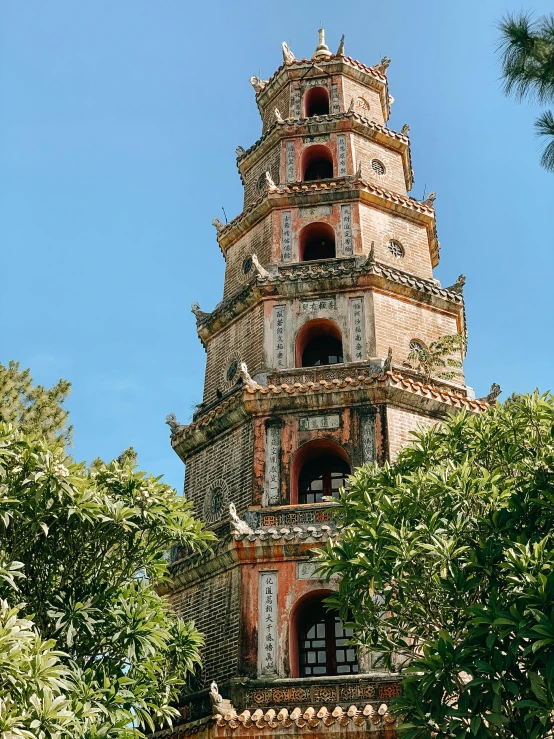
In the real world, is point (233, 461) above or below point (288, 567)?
above

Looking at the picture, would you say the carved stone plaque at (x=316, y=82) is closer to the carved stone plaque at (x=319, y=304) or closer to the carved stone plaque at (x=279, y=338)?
the carved stone plaque at (x=319, y=304)

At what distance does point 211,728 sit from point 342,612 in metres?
3.29

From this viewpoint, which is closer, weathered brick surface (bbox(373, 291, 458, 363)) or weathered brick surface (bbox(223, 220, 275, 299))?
weathered brick surface (bbox(373, 291, 458, 363))

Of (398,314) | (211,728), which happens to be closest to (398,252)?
(398,314)

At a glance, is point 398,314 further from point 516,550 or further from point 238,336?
point 516,550

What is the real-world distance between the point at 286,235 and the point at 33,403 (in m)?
6.86

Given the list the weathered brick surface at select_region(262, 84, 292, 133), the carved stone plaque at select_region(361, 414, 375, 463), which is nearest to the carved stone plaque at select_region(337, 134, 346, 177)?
the weathered brick surface at select_region(262, 84, 292, 133)

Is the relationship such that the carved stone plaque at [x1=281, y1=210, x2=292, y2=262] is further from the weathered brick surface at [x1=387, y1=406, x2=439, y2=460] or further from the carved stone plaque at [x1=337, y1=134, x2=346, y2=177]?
the weathered brick surface at [x1=387, y1=406, x2=439, y2=460]

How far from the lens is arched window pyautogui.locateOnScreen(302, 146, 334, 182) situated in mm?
20031

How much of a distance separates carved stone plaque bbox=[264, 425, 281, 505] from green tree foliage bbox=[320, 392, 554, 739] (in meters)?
3.37

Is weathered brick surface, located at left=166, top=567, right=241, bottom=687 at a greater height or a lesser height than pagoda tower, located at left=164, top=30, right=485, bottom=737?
lesser

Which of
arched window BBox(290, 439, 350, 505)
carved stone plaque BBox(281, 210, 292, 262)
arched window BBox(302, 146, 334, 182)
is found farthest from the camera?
arched window BBox(302, 146, 334, 182)

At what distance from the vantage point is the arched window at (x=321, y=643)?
13.0 meters

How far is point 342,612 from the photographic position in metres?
9.73
